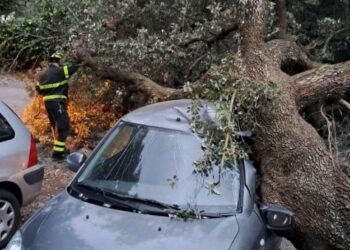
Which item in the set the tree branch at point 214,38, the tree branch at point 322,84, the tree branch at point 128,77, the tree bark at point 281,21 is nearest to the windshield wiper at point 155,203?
the tree branch at point 322,84

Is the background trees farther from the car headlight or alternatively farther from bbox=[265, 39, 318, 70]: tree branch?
the car headlight

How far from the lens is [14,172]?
19.3ft

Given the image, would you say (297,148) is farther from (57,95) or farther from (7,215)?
(57,95)

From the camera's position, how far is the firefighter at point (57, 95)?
9.09 m

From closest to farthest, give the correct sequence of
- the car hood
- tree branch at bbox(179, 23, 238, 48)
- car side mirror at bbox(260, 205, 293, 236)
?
the car hood → car side mirror at bbox(260, 205, 293, 236) → tree branch at bbox(179, 23, 238, 48)

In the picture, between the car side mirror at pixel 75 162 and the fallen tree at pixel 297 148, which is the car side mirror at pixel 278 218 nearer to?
the fallen tree at pixel 297 148

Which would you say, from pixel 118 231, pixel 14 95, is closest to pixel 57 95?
pixel 118 231

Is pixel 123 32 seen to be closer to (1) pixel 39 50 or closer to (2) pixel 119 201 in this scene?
(1) pixel 39 50

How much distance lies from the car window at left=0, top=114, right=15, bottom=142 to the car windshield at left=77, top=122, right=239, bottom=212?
141 centimetres

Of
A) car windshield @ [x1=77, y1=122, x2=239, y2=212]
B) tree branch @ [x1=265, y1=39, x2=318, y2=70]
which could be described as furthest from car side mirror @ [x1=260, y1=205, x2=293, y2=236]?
tree branch @ [x1=265, y1=39, x2=318, y2=70]

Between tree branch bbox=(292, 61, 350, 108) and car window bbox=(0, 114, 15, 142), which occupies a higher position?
tree branch bbox=(292, 61, 350, 108)

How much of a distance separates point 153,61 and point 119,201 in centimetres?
455

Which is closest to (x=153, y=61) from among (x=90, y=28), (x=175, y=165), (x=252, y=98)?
(x=90, y=28)

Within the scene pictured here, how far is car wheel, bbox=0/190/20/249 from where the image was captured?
5805 mm
